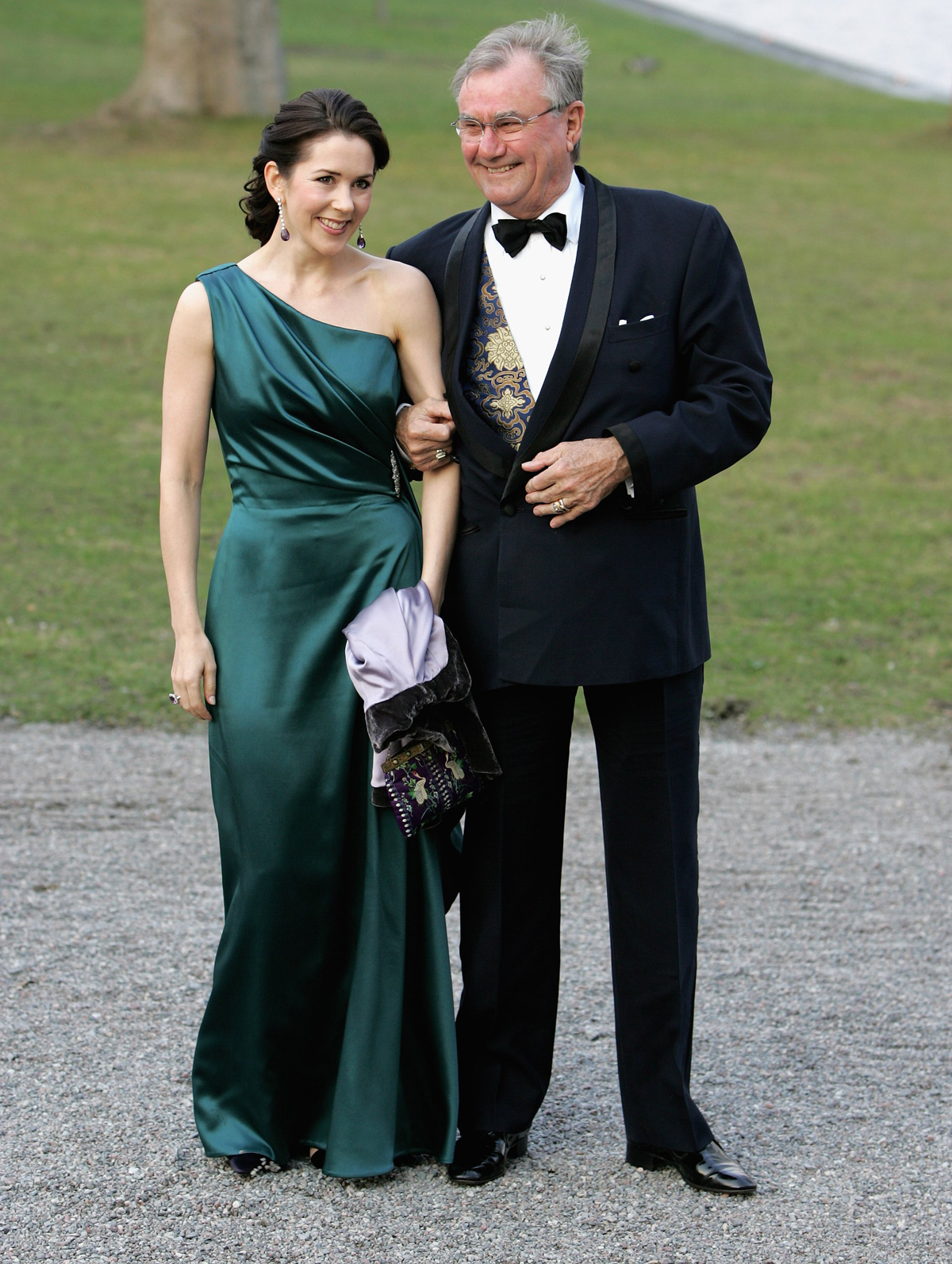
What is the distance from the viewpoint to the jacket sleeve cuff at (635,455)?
3145 mm

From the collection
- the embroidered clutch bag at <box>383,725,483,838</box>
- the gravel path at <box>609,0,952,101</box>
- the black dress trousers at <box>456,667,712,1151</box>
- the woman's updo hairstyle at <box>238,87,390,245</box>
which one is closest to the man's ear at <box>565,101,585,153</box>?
the woman's updo hairstyle at <box>238,87,390,245</box>

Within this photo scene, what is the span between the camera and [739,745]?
21.4ft

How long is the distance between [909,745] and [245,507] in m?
4.06

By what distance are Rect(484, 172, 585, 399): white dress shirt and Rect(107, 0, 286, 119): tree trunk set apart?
66.4ft

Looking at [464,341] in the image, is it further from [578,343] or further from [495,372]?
[578,343]

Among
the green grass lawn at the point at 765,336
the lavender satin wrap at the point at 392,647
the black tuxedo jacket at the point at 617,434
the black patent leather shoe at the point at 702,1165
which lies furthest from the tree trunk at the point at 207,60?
the black patent leather shoe at the point at 702,1165

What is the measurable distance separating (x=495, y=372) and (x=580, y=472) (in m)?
0.36

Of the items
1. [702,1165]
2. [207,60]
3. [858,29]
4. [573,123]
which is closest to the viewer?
[573,123]

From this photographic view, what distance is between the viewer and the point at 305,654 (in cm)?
337

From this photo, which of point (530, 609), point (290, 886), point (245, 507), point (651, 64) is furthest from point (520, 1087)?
point (651, 64)

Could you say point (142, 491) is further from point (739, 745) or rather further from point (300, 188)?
point (300, 188)

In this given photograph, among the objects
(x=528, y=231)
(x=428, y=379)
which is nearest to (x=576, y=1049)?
(x=428, y=379)

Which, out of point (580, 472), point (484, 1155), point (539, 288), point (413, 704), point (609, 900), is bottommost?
point (484, 1155)

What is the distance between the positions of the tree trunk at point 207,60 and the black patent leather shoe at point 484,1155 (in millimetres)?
20937
